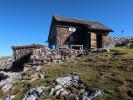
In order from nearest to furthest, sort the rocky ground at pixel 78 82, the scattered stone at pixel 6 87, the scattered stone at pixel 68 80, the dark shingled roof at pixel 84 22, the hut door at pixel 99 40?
the rocky ground at pixel 78 82 → the scattered stone at pixel 68 80 → the scattered stone at pixel 6 87 → the dark shingled roof at pixel 84 22 → the hut door at pixel 99 40

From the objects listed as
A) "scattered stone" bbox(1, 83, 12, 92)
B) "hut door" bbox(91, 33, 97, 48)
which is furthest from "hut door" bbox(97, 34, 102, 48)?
"scattered stone" bbox(1, 83, 12, 92)

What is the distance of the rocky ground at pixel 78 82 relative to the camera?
2322cm

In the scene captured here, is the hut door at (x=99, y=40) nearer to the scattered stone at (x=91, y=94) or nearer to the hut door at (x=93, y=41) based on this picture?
the hut door at (x=93, y=41)

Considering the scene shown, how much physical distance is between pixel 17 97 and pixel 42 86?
2.80 m

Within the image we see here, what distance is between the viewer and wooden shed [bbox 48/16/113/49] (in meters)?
56.2

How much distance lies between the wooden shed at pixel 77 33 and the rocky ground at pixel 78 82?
67.0 ft

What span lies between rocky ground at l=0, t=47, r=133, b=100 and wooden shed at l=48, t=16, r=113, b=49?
804 inches

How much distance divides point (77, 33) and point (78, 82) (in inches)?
1259

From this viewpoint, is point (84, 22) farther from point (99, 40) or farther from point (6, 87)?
point (6, 87)

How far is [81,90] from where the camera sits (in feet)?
81.0

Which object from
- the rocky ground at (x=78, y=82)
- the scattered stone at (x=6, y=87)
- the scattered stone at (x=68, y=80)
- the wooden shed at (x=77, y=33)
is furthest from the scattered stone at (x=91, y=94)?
the wooden shed at (x=77, y=33)

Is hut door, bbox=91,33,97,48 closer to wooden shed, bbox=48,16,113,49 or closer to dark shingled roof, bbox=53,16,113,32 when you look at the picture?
wooden shed, bbox=48,16,113,49

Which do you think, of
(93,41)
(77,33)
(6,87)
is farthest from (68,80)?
(77,33)

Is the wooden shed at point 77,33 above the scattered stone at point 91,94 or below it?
above
